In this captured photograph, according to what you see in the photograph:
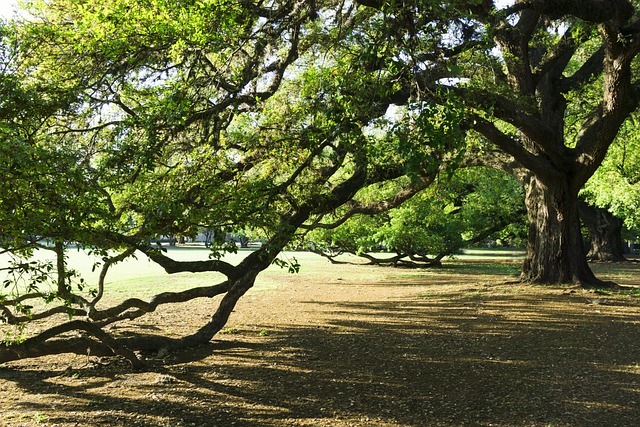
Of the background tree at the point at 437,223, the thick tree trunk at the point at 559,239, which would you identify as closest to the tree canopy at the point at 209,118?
the thick tree trunk at the point at 559,239

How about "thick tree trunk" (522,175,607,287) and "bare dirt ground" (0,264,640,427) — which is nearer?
"bare dirt ground" (0,264,640,427)

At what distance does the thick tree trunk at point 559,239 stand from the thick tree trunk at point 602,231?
18477 millimetres

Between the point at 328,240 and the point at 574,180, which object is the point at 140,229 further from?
the point at 328,240

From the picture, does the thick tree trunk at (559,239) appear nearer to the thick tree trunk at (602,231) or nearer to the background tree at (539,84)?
the background tree at (539,84)

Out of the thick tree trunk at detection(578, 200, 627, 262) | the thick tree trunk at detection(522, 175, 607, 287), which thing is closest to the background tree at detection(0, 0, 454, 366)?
the thick tree trunk at detection(522, 175, 607, 287)

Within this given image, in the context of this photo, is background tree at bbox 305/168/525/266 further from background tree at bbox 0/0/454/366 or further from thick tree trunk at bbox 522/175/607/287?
background tree at bbox 0/0/454/366

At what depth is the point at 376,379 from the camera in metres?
7.14

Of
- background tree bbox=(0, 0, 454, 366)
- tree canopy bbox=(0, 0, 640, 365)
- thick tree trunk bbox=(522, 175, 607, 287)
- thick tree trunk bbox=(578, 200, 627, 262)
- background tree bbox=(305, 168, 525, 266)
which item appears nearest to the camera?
Result: tree canopy bbox=(0, 0, 640, 365)

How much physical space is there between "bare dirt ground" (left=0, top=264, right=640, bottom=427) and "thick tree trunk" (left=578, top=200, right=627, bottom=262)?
859 inches

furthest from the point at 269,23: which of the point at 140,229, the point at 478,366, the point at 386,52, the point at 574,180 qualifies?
the point at 574,180

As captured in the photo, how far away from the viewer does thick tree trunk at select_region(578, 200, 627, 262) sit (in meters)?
32.9

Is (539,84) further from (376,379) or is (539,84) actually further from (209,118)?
(376,379)

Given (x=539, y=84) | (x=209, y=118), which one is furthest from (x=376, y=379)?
(x=539, y=84)

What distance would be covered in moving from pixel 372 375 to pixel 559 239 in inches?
412
